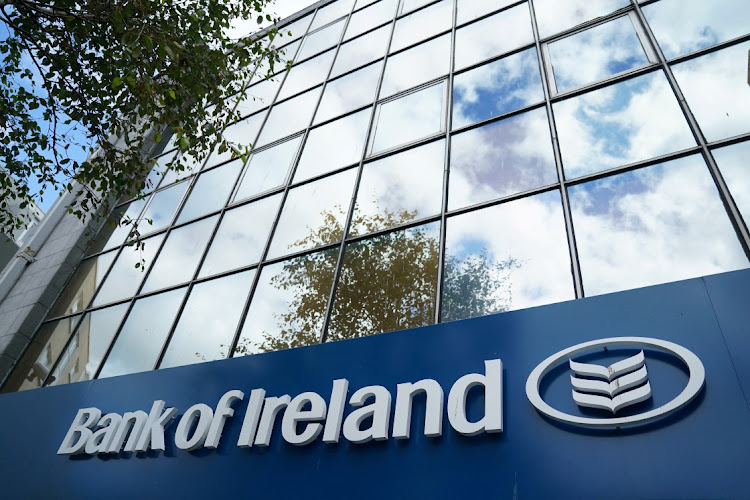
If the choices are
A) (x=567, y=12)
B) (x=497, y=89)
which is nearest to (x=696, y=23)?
(x=567, y=12)

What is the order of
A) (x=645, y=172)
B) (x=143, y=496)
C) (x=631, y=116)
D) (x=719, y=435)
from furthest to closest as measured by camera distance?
(x=631, y=116) < (x=645, y=172) < (x=143, y=496) < (x=719, y=435)

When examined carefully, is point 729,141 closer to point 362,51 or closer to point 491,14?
point 491,14

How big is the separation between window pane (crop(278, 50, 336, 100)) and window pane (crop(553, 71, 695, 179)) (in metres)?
6.31

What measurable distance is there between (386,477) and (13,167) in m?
7.52

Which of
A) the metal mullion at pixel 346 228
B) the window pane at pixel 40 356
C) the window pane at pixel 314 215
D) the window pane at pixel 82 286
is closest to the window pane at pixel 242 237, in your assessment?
the window pane at pixel 314 215

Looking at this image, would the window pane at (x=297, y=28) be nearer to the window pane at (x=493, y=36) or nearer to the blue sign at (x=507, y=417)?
the window pane at (x=493, y=36)

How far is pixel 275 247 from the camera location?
817 cm

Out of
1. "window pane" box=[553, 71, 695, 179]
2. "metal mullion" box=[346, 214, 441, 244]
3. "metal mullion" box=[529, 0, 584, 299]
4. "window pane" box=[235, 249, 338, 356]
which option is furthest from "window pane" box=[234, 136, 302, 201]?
"window pane" box=[553, 71, 695, 179]

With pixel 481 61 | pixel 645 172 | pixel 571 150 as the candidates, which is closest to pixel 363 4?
pixel 481 61

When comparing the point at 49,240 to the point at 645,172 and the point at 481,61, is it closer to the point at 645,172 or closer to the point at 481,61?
the point at 481,61

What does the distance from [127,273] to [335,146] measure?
4.78m

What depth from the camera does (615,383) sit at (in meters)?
3.77

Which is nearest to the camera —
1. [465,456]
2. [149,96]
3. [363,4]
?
[465,456]

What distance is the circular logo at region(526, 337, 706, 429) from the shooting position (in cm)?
351
